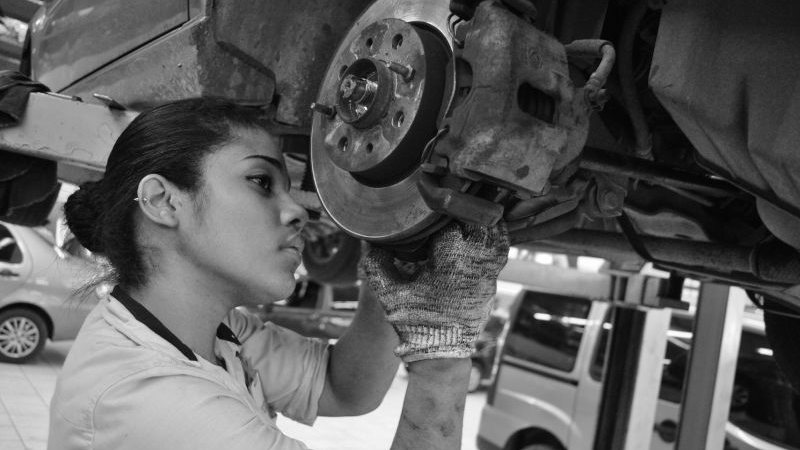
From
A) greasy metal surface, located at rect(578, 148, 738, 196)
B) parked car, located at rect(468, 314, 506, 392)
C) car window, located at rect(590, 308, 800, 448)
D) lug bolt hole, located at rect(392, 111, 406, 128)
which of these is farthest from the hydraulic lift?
parked car, located at rect(468, 314, 506, 392)

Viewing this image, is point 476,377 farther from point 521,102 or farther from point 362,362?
point 521,102

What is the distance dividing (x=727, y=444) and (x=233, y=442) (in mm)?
3141

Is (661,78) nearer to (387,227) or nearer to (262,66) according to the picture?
(387,227)

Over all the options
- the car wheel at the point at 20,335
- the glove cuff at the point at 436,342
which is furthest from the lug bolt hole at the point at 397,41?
the car wheel at the point at 20,335

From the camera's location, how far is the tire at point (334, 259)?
3609 mm

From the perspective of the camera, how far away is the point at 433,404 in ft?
3.28

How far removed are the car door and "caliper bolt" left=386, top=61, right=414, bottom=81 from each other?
568cm

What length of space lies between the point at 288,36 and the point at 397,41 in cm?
42

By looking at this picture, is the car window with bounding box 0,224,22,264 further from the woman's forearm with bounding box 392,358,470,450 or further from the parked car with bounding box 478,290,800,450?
the woman's forearm with bounding box 392,358,470,450

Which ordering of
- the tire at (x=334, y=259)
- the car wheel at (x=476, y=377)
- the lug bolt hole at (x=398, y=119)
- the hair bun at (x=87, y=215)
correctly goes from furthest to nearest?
1. the car wheel at (x=476, y=377)
2. the tire at (x=334, y=259)
3. the hair bun at (x=87, y=215)
4. the lug bolt hole at (x=398, y=119)

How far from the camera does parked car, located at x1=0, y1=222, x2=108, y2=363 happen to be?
5.86 meters

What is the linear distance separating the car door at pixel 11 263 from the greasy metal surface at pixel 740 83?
5883 millimetres

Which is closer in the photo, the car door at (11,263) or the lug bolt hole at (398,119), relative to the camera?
the lug bolt hole at (398,119)

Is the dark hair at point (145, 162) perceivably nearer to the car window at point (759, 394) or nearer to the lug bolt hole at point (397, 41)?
the lug bolt hole at point (397, 41)
